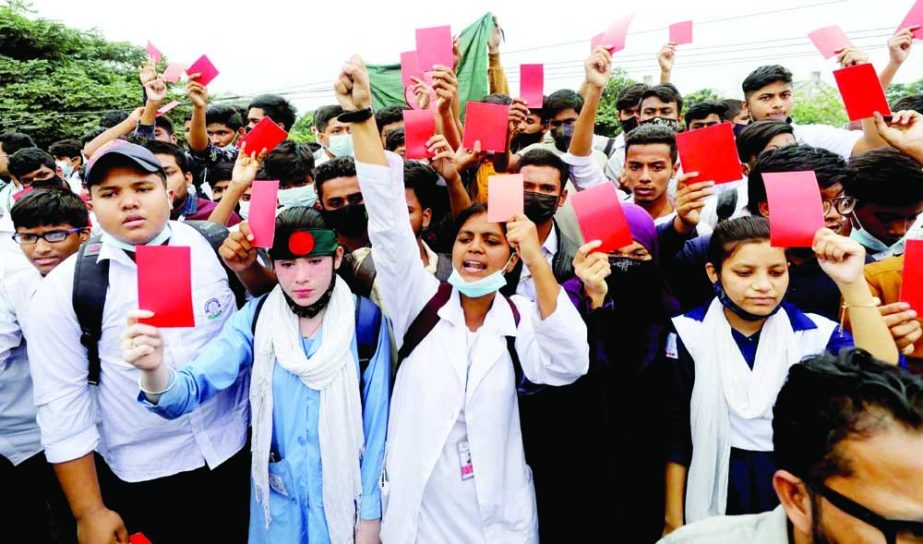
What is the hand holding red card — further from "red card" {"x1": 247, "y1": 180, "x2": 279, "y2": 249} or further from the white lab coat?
"red card" {"x1": 247, "y1": 180, "x2": 279, "y2": 249}

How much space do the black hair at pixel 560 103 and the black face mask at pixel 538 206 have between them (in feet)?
8.48

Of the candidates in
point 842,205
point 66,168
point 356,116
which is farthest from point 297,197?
point 66,168

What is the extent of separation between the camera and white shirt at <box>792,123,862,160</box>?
148 inches

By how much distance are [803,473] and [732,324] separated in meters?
1.02

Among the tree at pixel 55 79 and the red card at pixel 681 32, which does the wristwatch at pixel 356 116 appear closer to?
the red card at pixel 681 32

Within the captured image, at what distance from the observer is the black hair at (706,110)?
4.98 m

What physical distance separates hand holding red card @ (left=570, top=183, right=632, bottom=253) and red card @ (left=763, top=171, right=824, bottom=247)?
0.47 m

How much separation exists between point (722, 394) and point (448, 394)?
101 centimetres

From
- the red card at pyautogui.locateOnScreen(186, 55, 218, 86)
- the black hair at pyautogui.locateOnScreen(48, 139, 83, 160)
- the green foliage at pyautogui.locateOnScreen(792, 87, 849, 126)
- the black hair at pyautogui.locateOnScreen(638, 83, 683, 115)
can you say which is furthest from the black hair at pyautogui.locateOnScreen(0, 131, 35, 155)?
the green foliage at pyautogui.locateOnScreen(792, 87, 849, 126)

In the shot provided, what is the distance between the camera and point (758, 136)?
3486 mm

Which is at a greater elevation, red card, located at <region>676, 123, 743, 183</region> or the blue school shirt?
red card, located at <region>676, 123, 743, 183</region>

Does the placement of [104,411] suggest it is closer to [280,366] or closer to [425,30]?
[280,366]

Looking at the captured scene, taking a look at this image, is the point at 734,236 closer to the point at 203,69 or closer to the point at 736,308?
the point at 736,308

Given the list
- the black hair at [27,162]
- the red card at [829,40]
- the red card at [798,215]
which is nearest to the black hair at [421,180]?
the red card at [798,215]
